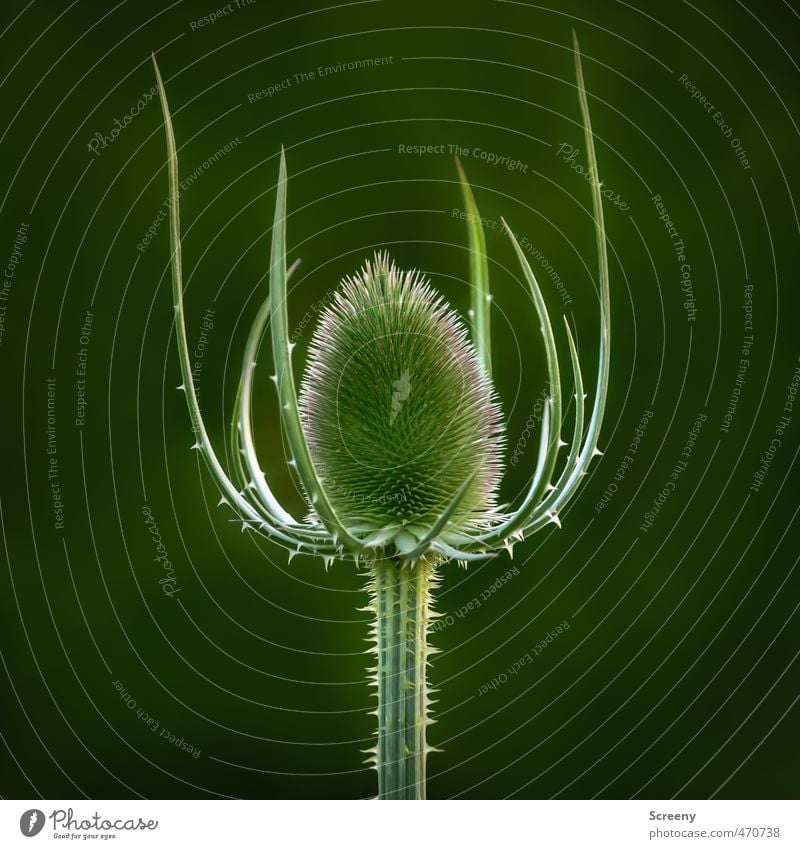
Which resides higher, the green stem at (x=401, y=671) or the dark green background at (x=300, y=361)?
the dark green background at (x=300, y=361)

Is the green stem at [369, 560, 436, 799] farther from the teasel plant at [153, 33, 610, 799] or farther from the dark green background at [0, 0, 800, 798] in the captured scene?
the dark green background at [0, 0, 800, 798]

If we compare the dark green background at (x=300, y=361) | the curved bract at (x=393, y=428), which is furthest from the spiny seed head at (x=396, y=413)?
the dark green background at (x=300, y=361)

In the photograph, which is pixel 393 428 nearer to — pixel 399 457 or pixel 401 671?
pixel 399 457

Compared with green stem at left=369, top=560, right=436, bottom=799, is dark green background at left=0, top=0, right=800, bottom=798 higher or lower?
higher

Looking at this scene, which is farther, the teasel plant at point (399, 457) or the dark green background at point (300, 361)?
the dark green background at point (300, 361)

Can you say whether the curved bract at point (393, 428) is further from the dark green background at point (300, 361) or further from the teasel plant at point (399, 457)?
the dark green background at point (300, 361)

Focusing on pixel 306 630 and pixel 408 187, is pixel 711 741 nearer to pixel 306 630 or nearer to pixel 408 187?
pixel 306 630

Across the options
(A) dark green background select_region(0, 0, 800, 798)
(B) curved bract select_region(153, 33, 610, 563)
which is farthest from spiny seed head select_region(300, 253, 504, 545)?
(A) dark green background select_region(0, 0, 800, 798)
